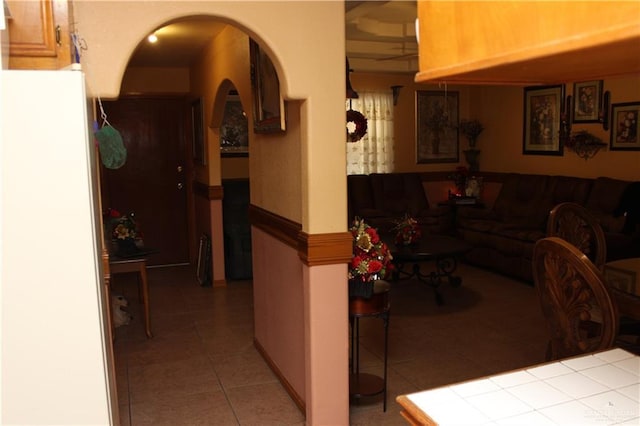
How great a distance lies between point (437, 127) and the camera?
27.5 ft

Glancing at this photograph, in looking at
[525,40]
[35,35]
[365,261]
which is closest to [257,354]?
[365,261]

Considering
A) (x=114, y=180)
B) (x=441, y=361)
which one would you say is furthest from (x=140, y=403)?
(x=114, y=180)

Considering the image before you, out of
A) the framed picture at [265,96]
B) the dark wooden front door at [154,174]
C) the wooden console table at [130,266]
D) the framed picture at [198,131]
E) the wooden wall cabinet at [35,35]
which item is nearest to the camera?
the wooden wall cabinet at [35,35]

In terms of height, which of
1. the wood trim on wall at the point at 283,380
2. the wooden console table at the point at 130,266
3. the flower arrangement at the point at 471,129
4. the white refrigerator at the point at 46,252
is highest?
the flower arrangement at the point at 471,129

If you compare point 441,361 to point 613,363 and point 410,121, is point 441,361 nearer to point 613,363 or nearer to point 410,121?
point 613,363

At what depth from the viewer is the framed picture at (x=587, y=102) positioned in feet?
21.0

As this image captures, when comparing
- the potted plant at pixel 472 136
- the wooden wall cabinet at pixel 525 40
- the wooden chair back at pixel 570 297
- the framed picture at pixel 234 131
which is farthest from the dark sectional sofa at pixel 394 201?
the wooden wall cabinet at pixel 525 40

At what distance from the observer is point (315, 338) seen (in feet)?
10.0

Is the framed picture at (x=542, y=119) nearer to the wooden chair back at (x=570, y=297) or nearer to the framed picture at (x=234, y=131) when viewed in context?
the framed picture at (x=234, y=131)

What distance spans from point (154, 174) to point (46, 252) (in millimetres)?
6172

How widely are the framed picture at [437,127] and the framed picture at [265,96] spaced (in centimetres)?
459

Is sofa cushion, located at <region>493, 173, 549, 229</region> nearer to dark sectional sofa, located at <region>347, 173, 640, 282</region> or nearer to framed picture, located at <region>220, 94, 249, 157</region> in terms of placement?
dark sectional sofa, located at <region>347, 173, 640, 282</region>

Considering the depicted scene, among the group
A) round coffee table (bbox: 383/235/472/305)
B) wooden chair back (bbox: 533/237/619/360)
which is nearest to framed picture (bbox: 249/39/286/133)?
wooden chair back (bbox: 533/237/619/360)

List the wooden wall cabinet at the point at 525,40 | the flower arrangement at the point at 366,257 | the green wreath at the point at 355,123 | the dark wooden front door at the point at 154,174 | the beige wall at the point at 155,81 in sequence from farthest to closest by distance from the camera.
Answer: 1. the dark wooden front door at the point at 154,174
2. the beige wall at the point at 155,81
3. the green wreath at the point at 355,123
4. the flower arrangement at the point at 366,257
5. the wooden wall cabinet at the point at 525,40
